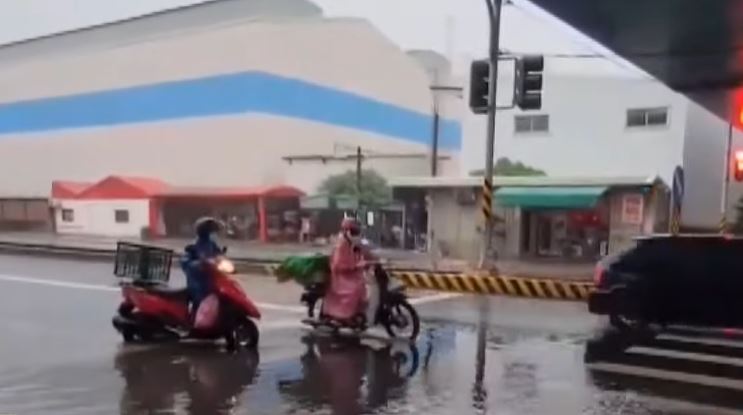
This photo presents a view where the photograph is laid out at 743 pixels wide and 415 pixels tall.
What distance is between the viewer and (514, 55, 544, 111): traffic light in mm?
16875

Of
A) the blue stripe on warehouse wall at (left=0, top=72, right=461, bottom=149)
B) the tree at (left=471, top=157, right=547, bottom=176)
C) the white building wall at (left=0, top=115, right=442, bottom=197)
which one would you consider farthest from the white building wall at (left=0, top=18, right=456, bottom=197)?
the tree at (left=471, top=157, right=547, bottom=176)

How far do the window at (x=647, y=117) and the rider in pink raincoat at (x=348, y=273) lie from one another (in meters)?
24.1

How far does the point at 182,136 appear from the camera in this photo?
4869 centimetres

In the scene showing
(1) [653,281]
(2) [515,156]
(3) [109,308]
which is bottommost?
(3) [109,308]

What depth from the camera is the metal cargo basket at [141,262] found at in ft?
33.3

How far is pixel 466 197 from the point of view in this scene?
28547 millimetres

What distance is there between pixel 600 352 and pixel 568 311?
163 inches

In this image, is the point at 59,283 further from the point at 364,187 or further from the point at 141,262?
the point at 364,187

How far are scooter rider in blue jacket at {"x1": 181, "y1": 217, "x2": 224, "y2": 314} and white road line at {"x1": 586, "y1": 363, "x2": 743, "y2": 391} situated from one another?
4.18 m

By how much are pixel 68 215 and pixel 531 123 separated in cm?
2489

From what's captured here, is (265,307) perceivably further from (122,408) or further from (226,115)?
(226,115)

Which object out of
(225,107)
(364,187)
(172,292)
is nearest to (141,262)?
(172,292)

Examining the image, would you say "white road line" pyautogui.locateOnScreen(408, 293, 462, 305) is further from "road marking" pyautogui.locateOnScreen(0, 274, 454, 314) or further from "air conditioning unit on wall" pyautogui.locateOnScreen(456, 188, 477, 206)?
"air conditioning unit on wall" pyautogui.locateOnScreen(456, 188, 477, 206)

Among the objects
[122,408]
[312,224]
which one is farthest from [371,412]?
[312,224]
